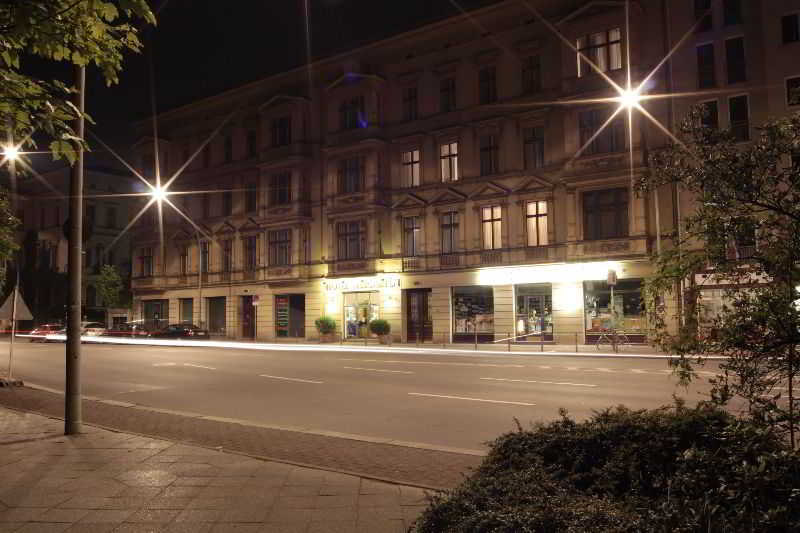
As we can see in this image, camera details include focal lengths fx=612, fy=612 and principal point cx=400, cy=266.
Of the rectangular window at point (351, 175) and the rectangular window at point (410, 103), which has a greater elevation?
the rectangular window at point (410, 103)

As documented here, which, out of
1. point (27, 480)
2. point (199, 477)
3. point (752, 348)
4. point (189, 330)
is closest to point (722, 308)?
point (752, 348)

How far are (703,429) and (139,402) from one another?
1278cm

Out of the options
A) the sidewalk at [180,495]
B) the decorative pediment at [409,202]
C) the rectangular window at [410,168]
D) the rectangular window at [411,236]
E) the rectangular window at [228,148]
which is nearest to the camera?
the sidewalk at [180,495]

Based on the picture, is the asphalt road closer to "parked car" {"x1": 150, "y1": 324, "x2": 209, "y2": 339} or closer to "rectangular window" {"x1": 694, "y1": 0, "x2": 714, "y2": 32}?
"parked car" {"x1": 150, "y1": 324, "x2": 209, "y2": 339}

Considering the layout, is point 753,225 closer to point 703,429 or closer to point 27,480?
point 703,429

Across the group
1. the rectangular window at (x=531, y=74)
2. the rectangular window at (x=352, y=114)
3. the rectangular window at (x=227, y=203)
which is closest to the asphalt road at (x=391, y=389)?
the rectangular window at (x=531, y=74)

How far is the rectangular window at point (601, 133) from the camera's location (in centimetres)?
3138

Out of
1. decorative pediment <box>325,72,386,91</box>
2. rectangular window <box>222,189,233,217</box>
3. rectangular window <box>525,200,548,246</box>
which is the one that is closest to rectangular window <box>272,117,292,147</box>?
decorative pediment <box>325,72,386,91</box>

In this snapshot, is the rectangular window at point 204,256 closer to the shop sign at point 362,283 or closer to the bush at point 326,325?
the shop sign at point 362,283

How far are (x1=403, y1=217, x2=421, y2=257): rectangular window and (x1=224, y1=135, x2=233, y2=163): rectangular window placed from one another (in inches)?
707

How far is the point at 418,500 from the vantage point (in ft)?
20.2

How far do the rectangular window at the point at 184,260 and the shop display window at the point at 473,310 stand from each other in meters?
25.9

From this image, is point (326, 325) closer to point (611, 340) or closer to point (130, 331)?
point (130, 331)

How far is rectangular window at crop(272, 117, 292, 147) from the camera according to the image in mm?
44625
